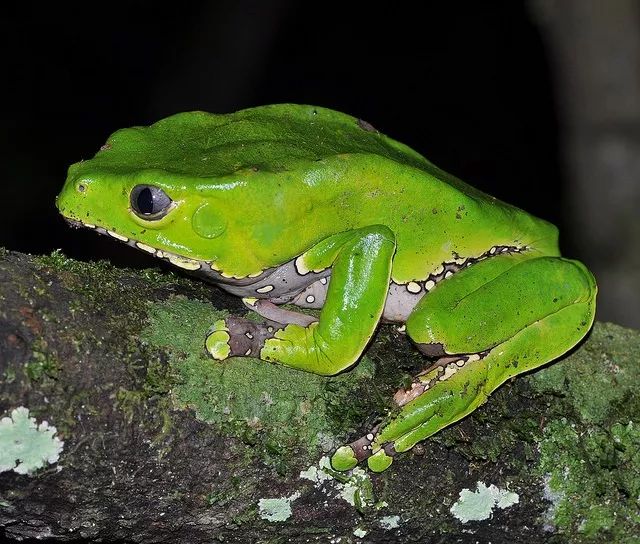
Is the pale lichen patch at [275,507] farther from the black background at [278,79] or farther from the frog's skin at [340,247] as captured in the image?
the black background at [278,79]

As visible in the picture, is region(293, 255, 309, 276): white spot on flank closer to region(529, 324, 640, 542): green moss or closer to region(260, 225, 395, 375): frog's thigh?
region(260, 225, 395, 375): frog's thigh

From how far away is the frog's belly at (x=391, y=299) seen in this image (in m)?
2.98

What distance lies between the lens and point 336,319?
8.86ft

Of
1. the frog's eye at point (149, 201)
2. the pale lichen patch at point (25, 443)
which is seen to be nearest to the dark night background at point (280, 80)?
the frog's eye at point (149, 201)

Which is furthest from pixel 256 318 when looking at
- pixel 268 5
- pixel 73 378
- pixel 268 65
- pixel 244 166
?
pixel 268 65

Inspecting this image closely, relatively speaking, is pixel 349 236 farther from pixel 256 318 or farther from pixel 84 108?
pixel 84 108

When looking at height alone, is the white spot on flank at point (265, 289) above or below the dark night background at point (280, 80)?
above

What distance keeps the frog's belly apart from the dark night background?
18.6 feet

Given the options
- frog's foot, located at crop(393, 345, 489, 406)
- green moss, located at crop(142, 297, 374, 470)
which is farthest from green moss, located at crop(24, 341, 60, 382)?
frog's foot, located at crop(393, 345, 489, 406)

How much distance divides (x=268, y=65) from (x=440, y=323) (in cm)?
927

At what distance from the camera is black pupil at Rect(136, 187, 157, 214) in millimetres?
2605

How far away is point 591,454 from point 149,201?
1.72m

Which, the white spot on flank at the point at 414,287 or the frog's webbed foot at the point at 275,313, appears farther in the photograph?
the white spot on flank at the point at 414,287

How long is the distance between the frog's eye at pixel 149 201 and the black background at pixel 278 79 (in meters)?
6.13
